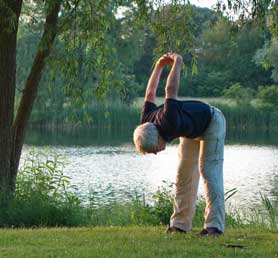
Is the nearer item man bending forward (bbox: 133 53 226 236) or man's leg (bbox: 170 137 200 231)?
man bending forward (bbox: 133 53 226 236)

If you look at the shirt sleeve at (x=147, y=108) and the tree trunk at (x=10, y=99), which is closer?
the shirt sleeve at (x=147, y=108)

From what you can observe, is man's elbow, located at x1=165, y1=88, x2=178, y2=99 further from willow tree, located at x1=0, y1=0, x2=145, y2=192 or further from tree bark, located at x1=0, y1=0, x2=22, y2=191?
tree bark, located at x1=0, y1=0, x2=22, y2=191

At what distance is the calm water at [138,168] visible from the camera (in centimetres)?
1825

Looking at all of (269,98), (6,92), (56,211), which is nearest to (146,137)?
(56,211)

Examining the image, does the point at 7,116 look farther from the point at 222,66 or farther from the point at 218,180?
the point at 222,66

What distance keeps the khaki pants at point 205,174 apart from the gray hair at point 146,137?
0.67 m

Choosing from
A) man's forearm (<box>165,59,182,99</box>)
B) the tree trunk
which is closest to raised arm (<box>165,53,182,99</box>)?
man's forearm (<box>165,59,182,99</box>)

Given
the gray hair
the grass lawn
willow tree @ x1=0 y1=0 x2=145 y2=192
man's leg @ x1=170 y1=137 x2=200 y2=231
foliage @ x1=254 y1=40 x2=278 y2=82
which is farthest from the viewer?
foliage @ x1=254 y1=40 x2=278 y2=82

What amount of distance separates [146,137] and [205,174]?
0.85 meters

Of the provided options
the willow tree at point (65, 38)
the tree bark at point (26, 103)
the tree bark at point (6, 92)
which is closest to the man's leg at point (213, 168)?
the willow tree at point (65, 38)

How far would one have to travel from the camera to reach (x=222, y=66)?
213 feet

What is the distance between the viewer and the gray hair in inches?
241

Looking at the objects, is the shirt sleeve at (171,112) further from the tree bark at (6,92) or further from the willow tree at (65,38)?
the tree bark at (6,92)

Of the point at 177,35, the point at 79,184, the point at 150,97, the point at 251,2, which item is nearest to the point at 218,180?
the point at 150,97
